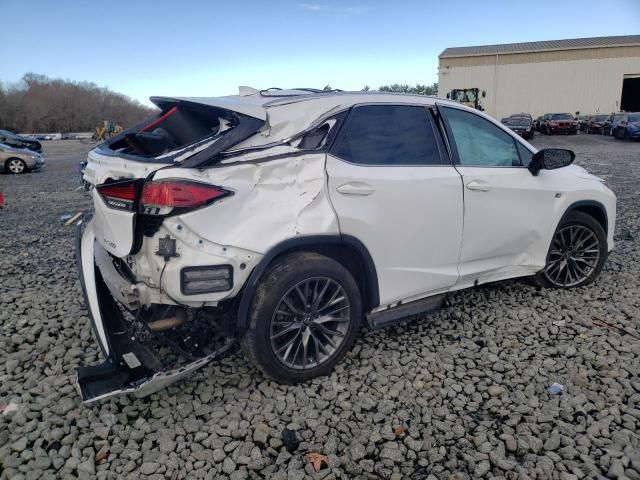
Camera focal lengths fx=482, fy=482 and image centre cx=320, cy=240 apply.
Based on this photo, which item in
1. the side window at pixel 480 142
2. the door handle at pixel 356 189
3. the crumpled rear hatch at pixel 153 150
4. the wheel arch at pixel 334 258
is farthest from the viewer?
the side window at pixel 480 142

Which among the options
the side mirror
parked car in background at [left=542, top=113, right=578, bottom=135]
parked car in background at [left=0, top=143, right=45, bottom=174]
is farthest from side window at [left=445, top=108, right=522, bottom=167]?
parked car in background at [left=542, top=113, right=578, bottom=135]

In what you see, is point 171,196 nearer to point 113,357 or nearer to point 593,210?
point 113,357

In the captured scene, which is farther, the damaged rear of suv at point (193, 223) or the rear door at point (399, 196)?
the rear door at point (399, 196)

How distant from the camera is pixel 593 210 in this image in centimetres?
463

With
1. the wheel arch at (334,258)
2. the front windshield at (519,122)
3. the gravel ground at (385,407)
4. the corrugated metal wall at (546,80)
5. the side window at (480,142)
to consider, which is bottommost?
the gravel ground at (385,407)

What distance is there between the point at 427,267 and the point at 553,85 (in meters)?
45.3

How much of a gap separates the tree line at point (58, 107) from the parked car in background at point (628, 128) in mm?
47296

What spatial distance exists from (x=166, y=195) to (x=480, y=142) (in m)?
2.57

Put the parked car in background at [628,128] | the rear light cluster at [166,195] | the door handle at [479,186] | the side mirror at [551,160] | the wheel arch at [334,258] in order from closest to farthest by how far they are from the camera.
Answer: the rear light cluster at [166,195] → the wheel arch at [334,258] → the door handle at [479,186] → the side mirror at [551,160] → the parked car in background at [628,128]

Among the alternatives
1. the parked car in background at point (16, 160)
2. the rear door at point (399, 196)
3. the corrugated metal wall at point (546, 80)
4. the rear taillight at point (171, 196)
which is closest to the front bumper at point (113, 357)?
the rear taillight at point (171, 196)

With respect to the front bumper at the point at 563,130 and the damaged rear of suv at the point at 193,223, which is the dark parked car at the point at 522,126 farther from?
the damaged rear of suv at the point at 193,223

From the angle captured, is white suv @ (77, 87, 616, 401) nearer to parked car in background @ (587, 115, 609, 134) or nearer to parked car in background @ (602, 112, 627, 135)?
parked car in background @ (602, 112, 627, 135)

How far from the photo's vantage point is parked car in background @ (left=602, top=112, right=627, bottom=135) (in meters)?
28.6

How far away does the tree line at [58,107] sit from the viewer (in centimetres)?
6338
